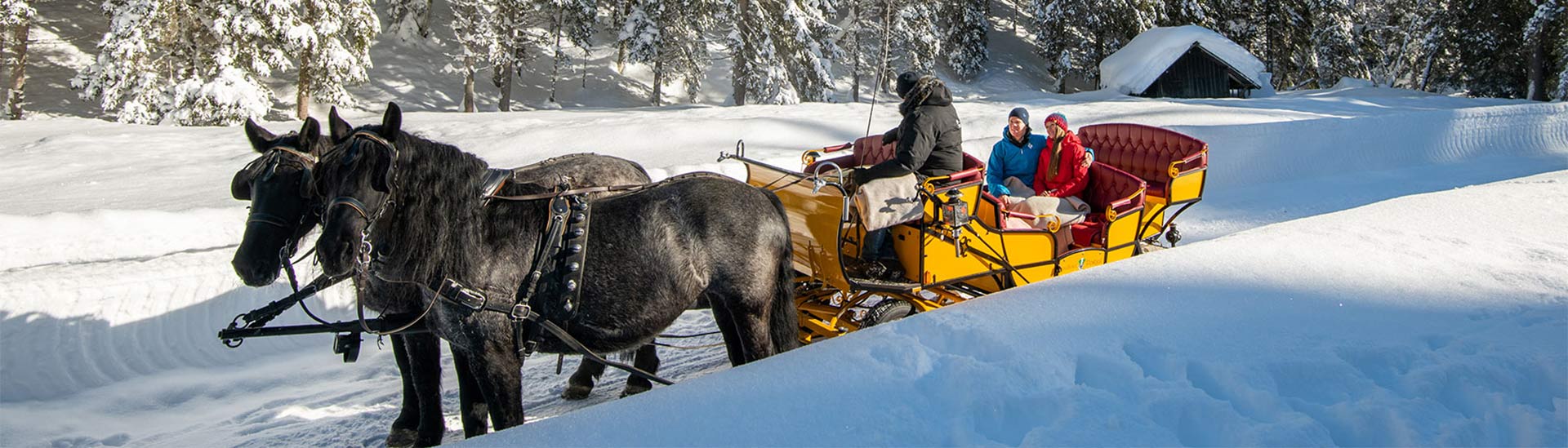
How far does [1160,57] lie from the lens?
31.2 m

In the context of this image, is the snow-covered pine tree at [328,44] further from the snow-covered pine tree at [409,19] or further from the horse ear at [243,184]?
the horse ear at [243,184]

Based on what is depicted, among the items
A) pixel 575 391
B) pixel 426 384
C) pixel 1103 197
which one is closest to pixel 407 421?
pixel 426 384

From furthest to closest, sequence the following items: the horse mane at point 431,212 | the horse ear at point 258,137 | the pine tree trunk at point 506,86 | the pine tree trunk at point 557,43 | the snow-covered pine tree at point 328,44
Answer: the pine tree trunk at point 557,43 → the pine tree trunk at point 506,86 → the snow-covered pine tree at point 328,44 → the horse ear at point 258,137 → the horse mane at point 431,212

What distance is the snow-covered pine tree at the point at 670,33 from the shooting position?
86.7 feet

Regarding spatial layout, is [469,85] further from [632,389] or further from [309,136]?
[309,136]

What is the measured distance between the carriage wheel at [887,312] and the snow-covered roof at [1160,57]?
87.8 feet

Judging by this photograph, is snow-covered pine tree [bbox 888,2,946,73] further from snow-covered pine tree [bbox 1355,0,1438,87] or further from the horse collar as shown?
the horse collar

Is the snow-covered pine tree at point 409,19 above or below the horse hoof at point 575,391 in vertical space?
above

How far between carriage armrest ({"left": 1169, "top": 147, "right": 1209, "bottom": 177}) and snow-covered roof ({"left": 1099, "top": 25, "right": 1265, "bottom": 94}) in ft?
80.2

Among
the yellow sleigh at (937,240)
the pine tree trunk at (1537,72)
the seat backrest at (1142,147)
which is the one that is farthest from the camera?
the pine tree trunk at (1537,72)

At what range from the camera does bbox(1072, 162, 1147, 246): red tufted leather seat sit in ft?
22.0

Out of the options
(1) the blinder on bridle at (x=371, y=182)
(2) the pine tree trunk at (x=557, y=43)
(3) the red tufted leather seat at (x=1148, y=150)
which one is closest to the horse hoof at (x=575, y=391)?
(1) the blinder on bridle at (x=371, y=182)

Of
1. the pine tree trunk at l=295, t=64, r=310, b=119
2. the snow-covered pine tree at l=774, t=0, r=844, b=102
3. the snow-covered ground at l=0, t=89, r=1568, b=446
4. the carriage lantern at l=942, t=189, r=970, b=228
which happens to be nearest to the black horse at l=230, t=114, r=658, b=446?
the snow-covered ground at l=0, t=89, r=1568, b=446

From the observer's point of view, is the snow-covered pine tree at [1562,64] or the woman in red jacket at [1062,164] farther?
the snow-covered pine tree at [1562,64]
